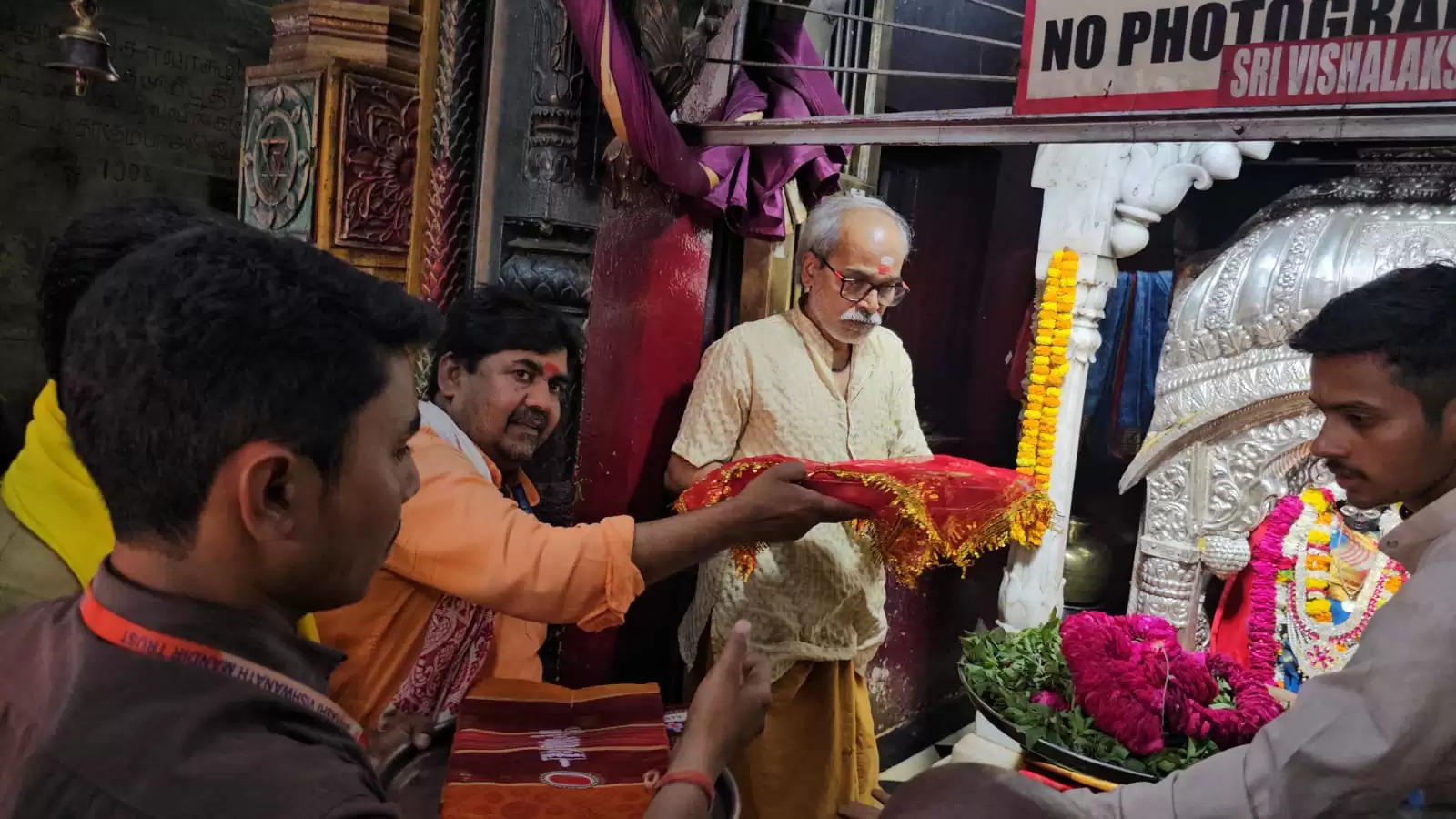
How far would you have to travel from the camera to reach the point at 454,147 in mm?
2600

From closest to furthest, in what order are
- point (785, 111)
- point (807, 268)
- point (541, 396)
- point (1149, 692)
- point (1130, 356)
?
point (541, 396) → point (1149, 692) → point (807, 268) → point (785, 111) → point (1130, 356)

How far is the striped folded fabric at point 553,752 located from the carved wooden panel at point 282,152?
2027 mm

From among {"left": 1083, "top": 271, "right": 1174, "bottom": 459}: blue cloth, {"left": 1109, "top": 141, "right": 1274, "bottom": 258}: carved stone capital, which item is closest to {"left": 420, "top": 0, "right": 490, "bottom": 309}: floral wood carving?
{"left": 1109, "top": 141, "right": 1274, "bottom": 258}: carved stone capital

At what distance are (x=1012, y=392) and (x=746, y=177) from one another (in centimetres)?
203

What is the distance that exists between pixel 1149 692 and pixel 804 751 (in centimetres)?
96

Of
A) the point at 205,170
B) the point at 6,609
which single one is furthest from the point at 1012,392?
the point at 205,170

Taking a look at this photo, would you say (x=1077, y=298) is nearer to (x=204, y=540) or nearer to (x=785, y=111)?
(x=785, y=111)

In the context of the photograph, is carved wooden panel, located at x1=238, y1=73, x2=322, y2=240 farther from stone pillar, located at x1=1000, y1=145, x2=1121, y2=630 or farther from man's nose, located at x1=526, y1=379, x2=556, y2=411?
stone pillar, located at x1=1000, y1=145, x2=1121, y2=630

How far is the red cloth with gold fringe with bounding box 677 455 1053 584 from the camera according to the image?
2.31 metres

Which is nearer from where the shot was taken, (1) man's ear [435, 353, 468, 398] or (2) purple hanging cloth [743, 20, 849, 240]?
(1) man's ear [435, 353, 468, 398]

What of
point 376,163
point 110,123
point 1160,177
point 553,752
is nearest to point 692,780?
point 553,752

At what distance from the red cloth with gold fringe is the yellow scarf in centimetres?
131

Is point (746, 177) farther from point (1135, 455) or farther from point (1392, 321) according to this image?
point (1135, 455)

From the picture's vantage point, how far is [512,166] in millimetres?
2541
